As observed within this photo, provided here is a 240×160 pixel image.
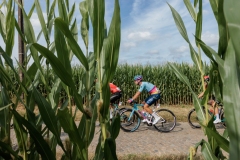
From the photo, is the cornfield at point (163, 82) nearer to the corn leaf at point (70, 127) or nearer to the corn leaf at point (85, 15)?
the corn leaf at point (85, 15)

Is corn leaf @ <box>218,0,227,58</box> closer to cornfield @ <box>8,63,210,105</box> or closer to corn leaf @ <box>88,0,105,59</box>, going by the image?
corn leaf @ <box>88,0,105,59</box>

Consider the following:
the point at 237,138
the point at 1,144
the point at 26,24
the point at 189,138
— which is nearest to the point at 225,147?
the point at 237,138

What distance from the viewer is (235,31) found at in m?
0.27

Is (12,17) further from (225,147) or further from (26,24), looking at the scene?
(225,147)

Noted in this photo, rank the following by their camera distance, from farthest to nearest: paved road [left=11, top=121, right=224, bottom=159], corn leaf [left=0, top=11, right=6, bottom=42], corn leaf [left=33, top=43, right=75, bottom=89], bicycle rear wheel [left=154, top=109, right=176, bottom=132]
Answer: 1. bicycle rear wheel [left=154, top=109, right=176, bottom=132]
2. paved road [left=11, top=121, right=224, bottom=159]
3. corn leaf [left=0, top=11, right=6, bottom=42]
4. corn leaf [left=33, top=43, right=75, bottom=89]

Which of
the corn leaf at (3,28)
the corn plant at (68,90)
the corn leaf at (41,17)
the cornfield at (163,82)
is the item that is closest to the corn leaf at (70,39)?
the corn plant at (68,90)

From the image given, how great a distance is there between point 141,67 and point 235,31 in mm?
12334

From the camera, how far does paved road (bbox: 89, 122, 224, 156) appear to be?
4.65 metres

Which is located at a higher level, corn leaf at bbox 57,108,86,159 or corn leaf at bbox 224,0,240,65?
corn leaf at bbox 224,0,240,65

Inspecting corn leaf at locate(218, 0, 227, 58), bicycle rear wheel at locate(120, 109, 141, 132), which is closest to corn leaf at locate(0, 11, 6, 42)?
corn leaf at locate(218, 0, 227, 58)

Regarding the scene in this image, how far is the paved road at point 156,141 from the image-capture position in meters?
4.65

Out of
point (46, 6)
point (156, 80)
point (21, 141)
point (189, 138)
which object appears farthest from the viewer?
point (156, 80)

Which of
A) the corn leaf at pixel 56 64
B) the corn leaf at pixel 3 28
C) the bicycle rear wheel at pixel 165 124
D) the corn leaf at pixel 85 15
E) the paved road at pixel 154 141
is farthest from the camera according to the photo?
the bicycle rear wheel at pixel 165 124

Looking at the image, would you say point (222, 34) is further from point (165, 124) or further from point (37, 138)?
point (165, 124)
